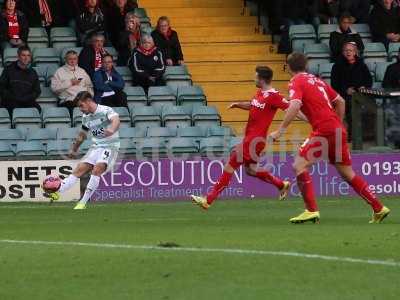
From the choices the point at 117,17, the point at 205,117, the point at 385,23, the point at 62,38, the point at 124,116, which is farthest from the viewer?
the point at 385,23

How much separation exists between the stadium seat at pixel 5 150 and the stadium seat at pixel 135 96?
284 centimetres

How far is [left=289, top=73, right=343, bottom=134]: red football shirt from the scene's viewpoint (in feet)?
51.1

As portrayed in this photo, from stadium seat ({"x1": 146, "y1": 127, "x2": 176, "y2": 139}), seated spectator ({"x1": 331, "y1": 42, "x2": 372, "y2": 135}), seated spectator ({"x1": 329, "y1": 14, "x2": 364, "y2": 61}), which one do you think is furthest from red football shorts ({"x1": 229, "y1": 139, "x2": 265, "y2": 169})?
seated spectator ({"x1": 329, "y1": 14, "x2": 364, "y2": 61})

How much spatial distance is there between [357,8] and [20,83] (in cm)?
821

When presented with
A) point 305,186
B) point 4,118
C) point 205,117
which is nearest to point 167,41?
point 205,117

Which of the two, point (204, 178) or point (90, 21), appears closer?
point (204, 178)

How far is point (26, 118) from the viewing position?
24.2m

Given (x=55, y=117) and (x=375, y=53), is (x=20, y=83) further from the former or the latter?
(x=375, y=53)

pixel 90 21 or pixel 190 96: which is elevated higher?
pixel 90 21

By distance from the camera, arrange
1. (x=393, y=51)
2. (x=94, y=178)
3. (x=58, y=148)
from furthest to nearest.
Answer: (x=393, y=51)
(x=58, y=148)
(x=94, y=178)

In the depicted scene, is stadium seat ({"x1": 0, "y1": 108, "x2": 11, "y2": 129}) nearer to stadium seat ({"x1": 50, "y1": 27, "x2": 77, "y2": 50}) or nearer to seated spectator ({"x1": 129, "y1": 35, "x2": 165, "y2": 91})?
stadium seat ({"x1": 50, "y1": 27, "x2": 77, "y2": 50})

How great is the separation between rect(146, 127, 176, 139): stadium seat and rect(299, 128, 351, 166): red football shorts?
859 cm

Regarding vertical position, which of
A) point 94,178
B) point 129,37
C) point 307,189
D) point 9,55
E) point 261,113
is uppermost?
point 129,37

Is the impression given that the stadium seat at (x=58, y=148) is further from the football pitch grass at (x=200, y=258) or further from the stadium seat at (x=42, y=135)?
the football pitch grass at (x=200, y=258)
